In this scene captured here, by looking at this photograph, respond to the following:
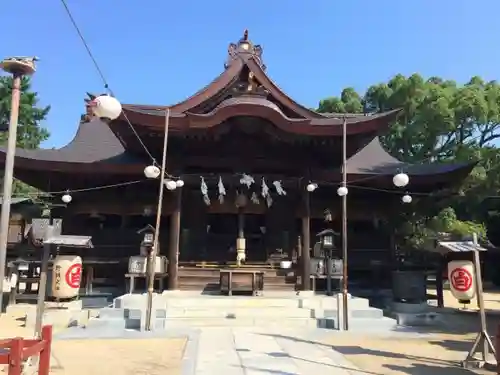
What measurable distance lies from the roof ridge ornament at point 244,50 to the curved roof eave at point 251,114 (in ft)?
12.5

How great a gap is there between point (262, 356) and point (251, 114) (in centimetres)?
870

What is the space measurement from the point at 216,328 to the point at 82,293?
6862 mm

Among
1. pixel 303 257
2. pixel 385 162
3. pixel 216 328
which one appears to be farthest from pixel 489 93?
pixel 216 328

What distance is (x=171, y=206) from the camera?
1539 cm

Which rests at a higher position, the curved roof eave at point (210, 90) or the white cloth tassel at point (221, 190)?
the curved roof eave at point (210, 90)

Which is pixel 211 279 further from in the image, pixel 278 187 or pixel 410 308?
pixel 410 308

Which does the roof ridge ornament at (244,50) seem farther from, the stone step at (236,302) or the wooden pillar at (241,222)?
the stone step at (236,302)

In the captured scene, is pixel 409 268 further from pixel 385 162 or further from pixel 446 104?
pixel 446 104

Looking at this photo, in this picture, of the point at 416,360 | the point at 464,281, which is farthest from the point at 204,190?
the point at 416,360

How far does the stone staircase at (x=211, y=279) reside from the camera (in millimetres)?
15242

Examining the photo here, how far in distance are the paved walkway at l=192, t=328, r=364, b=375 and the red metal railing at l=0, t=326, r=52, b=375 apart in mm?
2302

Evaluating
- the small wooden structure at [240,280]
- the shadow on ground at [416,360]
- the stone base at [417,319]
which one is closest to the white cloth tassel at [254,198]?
the small wooden structure at [240,280]

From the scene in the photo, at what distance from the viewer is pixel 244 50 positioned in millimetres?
18844

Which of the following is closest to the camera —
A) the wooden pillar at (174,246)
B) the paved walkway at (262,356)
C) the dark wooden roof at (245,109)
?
the paved walkway at (262,356)
